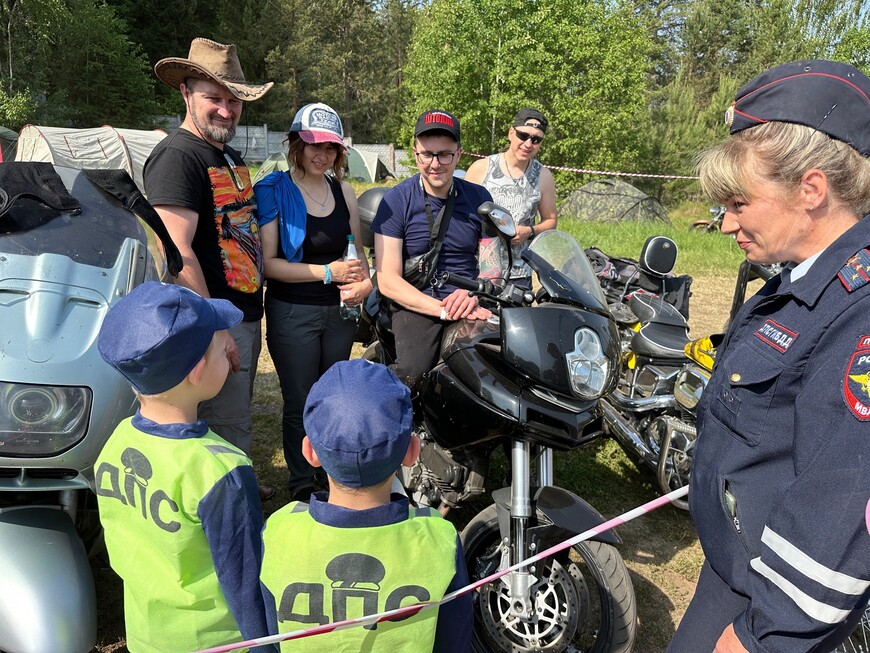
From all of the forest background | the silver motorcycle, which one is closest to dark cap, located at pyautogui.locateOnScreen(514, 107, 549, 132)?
the silver motorcycle

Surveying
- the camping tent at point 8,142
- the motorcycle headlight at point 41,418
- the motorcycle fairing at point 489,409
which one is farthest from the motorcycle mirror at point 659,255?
the camping tent at point 8,142

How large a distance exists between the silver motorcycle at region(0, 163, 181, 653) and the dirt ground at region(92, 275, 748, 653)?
84cm

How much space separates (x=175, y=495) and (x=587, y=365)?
124 centimetres

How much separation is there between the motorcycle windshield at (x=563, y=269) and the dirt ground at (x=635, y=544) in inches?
56.1

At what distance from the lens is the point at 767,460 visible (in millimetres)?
1229

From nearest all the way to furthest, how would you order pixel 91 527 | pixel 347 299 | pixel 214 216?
pixel 91 527
pixel 214 216
pixel 347 299

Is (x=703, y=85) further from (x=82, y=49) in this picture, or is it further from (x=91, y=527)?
(x=91, y=527)

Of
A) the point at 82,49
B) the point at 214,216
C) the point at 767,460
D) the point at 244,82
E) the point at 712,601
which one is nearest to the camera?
the point at 767,460

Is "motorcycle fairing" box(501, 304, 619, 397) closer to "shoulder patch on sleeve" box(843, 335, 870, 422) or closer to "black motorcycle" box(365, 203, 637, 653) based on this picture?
"black motorcycle" box(365, 203, 637, 653)

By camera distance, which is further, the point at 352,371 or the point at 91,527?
the point at 91,527

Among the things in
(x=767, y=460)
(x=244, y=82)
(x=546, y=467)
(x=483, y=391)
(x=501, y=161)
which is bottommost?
(x=546, y=467)

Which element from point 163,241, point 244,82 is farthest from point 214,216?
point 244,82

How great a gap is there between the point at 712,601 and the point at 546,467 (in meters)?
0.84

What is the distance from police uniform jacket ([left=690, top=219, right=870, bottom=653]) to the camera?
1021 millimetres
